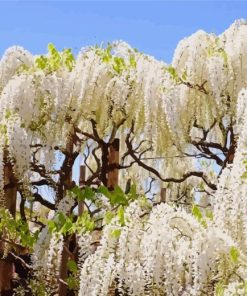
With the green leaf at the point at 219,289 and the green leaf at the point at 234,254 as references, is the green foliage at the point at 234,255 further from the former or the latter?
the green leaf at the point at 219,289

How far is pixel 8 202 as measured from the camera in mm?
7836

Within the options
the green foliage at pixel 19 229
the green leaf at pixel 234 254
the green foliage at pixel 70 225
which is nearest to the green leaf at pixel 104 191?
the green foliage at pixel 70 225

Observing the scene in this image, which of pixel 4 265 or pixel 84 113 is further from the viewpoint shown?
pixel 4 265

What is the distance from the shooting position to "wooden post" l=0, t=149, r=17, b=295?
7.49 metres

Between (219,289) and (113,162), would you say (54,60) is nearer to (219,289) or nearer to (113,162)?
(113,162)

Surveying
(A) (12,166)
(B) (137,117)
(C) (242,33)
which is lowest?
(A) (12,166)

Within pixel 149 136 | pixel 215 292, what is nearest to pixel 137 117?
pixel 149 136

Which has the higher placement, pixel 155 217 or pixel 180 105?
pixel 180 105

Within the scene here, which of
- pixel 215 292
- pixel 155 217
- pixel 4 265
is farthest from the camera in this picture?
pixel 4 265

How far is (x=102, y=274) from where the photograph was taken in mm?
→ 4891

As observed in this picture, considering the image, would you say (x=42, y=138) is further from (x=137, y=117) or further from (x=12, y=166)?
(x=137, y=117)

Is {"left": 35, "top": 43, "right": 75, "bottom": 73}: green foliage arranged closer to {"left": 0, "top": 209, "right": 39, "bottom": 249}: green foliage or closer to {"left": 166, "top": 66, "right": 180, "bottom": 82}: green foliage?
{"left": 166, "top": 66, "right": 180, "bottom": 82}: green foliage

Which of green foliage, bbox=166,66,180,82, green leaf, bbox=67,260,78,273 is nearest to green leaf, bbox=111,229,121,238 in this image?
green leaf, bbox=67,260,78,273

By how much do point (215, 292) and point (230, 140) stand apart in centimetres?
340
